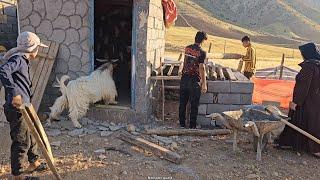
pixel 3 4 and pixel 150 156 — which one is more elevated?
pixel 3 4

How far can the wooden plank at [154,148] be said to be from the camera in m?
5.62

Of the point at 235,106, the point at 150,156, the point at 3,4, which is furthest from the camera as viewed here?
the point at 3,4

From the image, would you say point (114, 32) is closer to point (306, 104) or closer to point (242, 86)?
point (242, 86)

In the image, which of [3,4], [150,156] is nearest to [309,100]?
[150,156]

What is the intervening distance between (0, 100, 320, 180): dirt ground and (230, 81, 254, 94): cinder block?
1204 mm

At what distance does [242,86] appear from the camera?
757cm

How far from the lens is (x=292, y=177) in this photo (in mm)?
5426

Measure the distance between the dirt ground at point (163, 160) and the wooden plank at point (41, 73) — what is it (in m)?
0.65

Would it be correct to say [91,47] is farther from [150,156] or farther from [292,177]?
[292,177]

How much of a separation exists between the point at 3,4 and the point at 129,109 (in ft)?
16.5

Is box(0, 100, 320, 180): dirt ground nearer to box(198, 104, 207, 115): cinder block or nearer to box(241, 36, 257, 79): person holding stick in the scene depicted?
box(198, 104, 207, 115): cinder block

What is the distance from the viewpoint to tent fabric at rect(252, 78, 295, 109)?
9.89 meters

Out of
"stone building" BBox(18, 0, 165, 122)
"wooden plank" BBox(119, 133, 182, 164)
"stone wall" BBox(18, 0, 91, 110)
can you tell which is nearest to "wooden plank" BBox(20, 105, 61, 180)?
"wooden plank" BBox(119, 133, 182, 164)

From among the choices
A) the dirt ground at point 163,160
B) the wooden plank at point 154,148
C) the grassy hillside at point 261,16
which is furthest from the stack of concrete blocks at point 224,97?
the grassy hillside at point 261,16
